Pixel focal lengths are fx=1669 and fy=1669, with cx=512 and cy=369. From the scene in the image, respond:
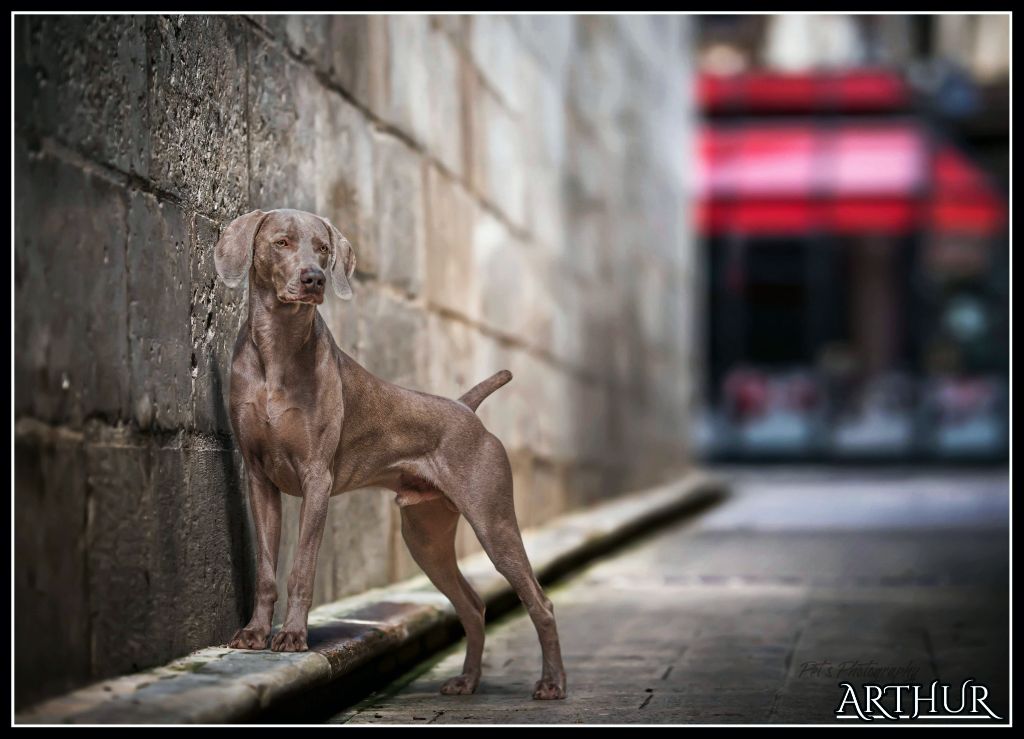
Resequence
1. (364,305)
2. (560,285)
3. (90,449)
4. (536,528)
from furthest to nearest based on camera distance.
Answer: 1. (560,285)
2. (536,528)
3. (364,305)
4. (90,449)

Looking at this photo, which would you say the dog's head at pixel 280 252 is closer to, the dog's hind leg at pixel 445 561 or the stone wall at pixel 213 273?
the stone wall at pixel 213 273

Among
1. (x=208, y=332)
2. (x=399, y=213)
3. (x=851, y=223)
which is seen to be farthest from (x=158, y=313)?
(x=851, y=223)

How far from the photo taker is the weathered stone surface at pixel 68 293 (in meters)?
3.88

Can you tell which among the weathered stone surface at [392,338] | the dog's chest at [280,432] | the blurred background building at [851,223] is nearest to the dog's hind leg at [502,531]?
the dog's chest at [280,432]

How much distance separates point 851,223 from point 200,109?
20.6m

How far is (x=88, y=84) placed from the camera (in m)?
4.22

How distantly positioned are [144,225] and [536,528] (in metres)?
5.93


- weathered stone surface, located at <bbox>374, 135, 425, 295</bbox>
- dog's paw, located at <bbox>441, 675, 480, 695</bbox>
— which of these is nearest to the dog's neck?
dog's paw, located at <bbox>441, 675, 480, 695</bbox>

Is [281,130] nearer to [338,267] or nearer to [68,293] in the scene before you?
[338,267]

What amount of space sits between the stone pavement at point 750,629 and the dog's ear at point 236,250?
1.36 m

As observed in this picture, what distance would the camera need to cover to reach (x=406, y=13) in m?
7.54

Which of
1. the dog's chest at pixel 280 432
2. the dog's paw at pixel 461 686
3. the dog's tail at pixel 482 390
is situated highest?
the dog's tail at pixel 482 390
